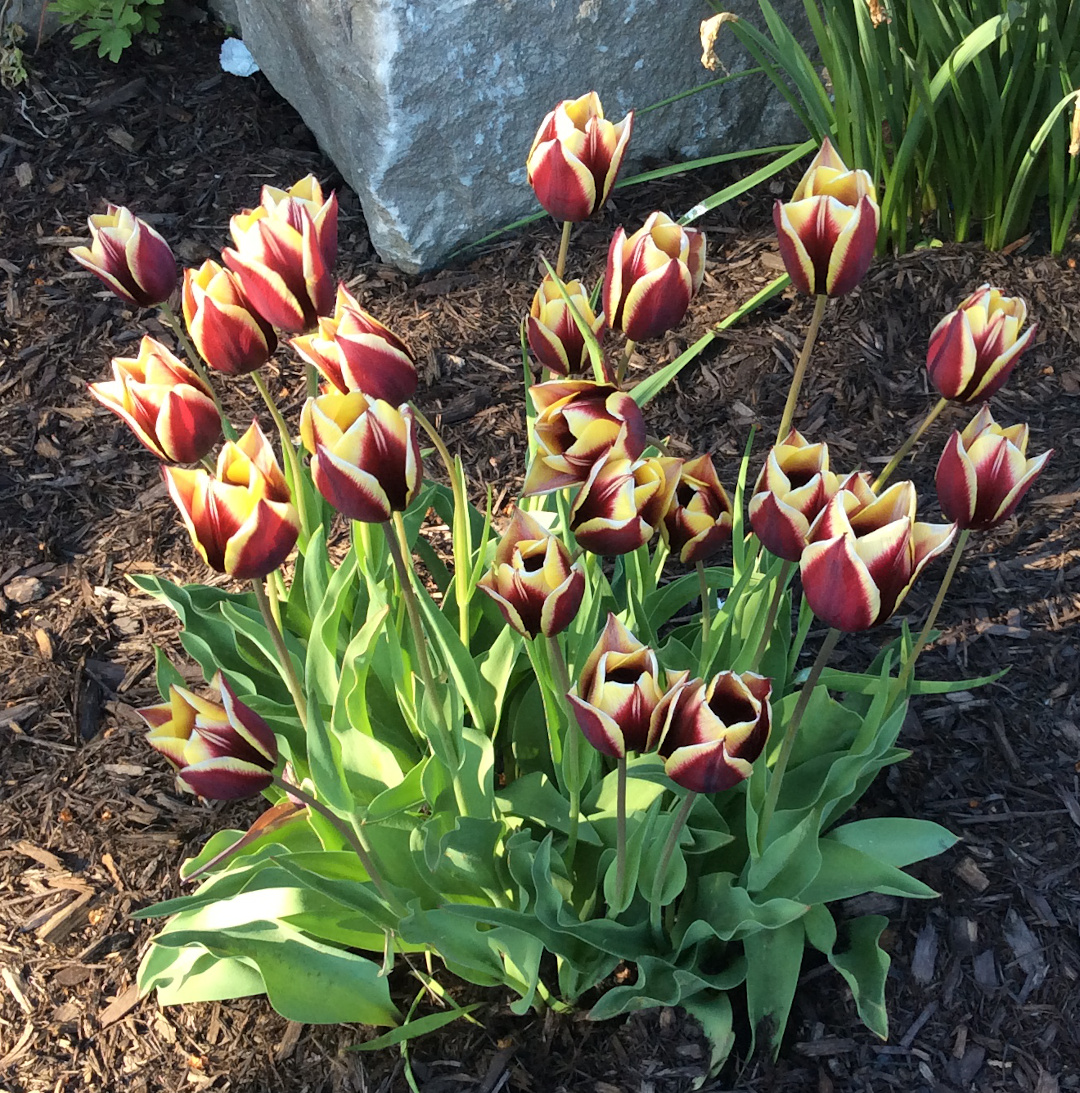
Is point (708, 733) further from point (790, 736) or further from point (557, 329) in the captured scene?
point (557, 329)

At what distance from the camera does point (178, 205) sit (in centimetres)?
304

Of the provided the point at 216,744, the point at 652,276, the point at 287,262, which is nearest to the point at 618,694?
the point at 216,744

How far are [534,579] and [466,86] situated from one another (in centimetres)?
195

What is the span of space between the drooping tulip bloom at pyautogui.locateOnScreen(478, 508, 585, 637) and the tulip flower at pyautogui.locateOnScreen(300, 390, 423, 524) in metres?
0.10

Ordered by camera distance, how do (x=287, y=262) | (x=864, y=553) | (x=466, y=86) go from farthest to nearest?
(x=466, y=86)
(x=287, y=262)
(x=864, y=553)

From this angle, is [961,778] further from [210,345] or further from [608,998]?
[210,345]

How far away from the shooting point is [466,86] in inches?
104

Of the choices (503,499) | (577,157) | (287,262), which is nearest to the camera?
(287,262)

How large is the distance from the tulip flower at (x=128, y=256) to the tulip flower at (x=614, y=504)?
604mm

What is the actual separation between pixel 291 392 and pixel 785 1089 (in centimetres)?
176

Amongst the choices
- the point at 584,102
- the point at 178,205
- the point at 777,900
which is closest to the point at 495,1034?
the point at 777,900

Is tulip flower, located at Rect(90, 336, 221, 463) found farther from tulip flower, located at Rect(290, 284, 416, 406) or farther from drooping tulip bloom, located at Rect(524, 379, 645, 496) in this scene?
drooping tulip bloom, located at Rect(524, 379, 645, 496)

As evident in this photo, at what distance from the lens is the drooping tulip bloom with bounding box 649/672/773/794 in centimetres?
98

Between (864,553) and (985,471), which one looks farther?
(985,471)
